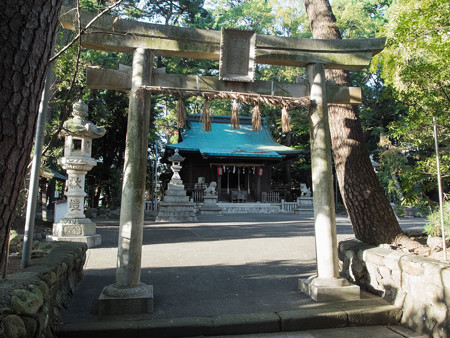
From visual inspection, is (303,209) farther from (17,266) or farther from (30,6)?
(30,6)

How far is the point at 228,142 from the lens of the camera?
23.0 m

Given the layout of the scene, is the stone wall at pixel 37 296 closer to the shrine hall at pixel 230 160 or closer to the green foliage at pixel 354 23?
the shrine hall at pixel 230 160

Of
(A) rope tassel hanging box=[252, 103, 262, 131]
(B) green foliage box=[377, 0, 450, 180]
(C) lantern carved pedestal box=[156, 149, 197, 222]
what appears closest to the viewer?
(A) rope tassel hanging box=[252, 103, 262, 131]

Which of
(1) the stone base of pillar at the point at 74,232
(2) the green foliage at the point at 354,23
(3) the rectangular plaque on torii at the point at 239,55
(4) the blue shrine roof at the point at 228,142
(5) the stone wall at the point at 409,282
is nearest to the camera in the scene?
(5) the stone wall at the point at 409,282

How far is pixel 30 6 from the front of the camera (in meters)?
1.52

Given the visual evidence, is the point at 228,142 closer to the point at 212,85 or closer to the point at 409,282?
the point at 212,85

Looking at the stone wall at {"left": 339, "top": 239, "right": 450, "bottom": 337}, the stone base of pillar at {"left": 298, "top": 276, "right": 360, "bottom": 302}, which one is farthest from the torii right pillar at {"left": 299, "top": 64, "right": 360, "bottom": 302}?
the stone wall at {"left": 339, "top": 239, "right": 450, "bottom": 337}

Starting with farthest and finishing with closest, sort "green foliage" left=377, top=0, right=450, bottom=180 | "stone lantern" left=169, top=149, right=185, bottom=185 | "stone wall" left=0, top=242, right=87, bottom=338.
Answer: "stone lantern" left=169, top=149, right=185, bottom=185
"green foliage" left=377, top=0, right=450, bottom=180
"stone wall" left=0, top=242, right=87, bottom=338

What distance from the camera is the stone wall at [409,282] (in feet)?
9.41

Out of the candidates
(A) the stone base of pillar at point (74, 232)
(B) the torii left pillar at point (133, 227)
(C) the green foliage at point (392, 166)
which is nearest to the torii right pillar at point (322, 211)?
(B) the torii left pillar at point (133, 227)

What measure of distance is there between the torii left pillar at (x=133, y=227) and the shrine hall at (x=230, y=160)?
53.6ft

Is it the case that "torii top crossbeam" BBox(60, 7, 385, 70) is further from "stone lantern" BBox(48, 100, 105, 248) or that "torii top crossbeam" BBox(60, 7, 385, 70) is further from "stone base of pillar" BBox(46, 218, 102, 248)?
"stone base of pillar" BBox(46, 218, 102, 248)

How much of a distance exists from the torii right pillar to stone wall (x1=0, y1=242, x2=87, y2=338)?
108 inches

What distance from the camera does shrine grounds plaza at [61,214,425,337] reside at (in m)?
3.28
